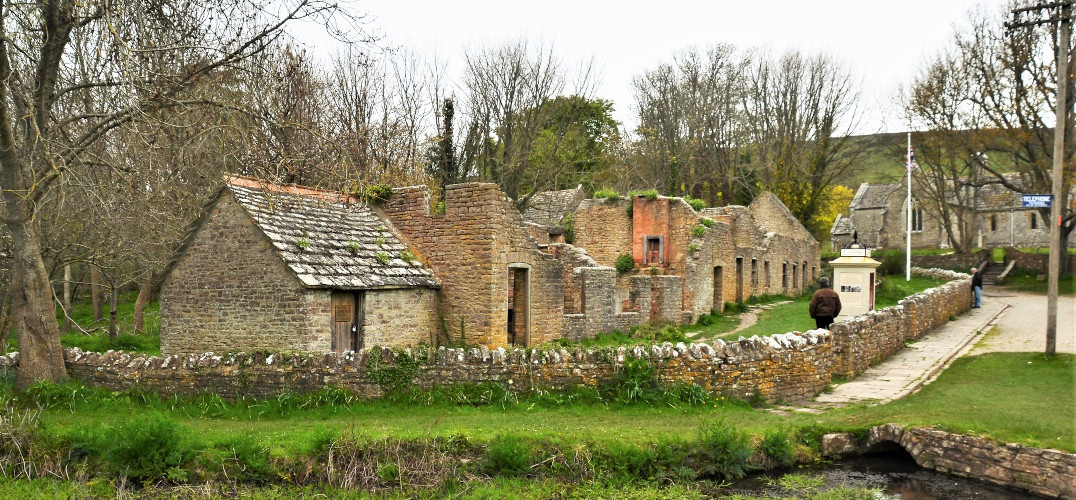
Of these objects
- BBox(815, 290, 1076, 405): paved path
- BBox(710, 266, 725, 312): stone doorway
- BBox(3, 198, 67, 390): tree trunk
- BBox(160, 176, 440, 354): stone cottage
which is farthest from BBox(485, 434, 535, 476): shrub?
BBox(710, 266, 725, 312): stone doorway

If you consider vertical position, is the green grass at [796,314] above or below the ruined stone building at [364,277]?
below

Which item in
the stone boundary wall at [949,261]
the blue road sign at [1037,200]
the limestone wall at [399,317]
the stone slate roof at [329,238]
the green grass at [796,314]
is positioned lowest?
the green grass at [796,314]

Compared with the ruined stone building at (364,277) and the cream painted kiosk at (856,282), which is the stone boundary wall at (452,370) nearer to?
the ruined stone building at (364,277)

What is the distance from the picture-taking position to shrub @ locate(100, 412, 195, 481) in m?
9.16

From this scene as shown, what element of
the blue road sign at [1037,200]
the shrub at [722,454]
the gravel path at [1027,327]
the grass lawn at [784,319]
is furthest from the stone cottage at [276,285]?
the gravel path at [1027,327]

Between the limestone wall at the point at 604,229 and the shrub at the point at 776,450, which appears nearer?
the shrub at the point at 776,450

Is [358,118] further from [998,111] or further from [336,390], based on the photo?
[998,111]

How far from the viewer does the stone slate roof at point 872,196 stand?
6701cm

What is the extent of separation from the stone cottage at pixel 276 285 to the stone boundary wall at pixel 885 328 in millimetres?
8694

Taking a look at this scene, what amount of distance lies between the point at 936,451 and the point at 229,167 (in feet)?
68.6

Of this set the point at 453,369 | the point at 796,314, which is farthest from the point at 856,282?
the point at 453,369

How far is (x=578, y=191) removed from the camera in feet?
118

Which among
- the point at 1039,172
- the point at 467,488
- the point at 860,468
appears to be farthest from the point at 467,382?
the point at 1039,172

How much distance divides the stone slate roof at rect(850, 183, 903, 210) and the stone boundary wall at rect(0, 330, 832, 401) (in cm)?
6147
